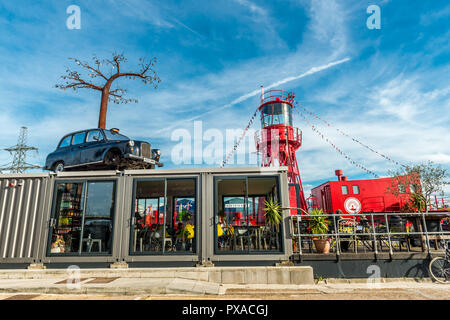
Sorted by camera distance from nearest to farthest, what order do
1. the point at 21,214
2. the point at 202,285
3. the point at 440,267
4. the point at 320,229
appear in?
the point at 202,285 → the point at 440,267 → the point at 320,229 → the point at 21,214

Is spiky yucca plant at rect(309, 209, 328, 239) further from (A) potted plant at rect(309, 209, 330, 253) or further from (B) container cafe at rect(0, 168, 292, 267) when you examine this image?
(B) container cafe at rect(0, 168, 292, 267)

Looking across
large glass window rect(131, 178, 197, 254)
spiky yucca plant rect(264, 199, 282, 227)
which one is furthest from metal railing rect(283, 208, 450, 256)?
large glass window rect(131, 178, 197, 254)

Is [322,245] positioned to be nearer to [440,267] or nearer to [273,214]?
[273,214]

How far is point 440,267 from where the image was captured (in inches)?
279

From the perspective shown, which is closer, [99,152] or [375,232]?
[375,232]

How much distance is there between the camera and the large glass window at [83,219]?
796cm

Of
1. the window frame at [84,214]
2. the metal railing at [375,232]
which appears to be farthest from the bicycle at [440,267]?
the window frame at [84,214]

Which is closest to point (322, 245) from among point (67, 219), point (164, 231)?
point (164, 231)

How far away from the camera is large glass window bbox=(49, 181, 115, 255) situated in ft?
26.1

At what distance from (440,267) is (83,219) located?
9.84 metres

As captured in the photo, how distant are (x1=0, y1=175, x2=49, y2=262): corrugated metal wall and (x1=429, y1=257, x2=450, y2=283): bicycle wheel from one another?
10.9 meters

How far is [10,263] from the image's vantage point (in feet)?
25.6
